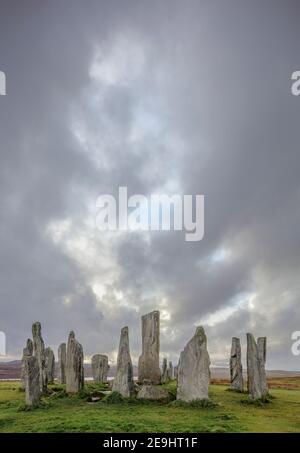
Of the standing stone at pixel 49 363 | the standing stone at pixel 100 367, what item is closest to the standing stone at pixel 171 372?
the standing stone at pixel 100 367

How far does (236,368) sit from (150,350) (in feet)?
26.0

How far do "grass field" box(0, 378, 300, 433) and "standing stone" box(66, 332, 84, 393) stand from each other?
1.00 m

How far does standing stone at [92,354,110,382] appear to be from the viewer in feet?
131

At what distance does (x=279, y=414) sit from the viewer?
898 inches

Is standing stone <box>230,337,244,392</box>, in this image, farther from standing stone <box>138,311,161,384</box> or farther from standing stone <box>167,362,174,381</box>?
standing stone <box>167,362,174,381</box>

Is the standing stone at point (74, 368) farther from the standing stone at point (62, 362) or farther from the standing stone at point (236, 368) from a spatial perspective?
the standing stone at point (236, 368)

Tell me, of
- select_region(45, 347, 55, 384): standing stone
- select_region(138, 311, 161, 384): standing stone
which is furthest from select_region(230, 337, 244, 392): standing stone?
select_region(45, 347, 55, 384): standing stone

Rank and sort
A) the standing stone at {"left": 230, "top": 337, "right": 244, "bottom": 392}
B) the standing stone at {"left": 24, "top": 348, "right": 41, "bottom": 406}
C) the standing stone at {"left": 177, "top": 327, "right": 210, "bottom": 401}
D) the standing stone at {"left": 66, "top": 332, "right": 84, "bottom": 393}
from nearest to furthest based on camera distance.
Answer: the standing stone at {"left": 24, "top": 348, "right": 41, "bottom": 406}, the standing stone at {"left": 177, "top": 327, "right": 210, "bottom": 401}, the standing stone at {"left": 66, "top": 332, "right": 84, "bottom": 393}, the standing stone at {"left": 230, "top": 337, "right": 244, "bottom": 392}

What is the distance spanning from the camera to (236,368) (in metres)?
34.2

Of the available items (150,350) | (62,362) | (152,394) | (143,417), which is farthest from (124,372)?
(62,362)

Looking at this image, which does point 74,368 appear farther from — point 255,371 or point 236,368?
point 236,368
